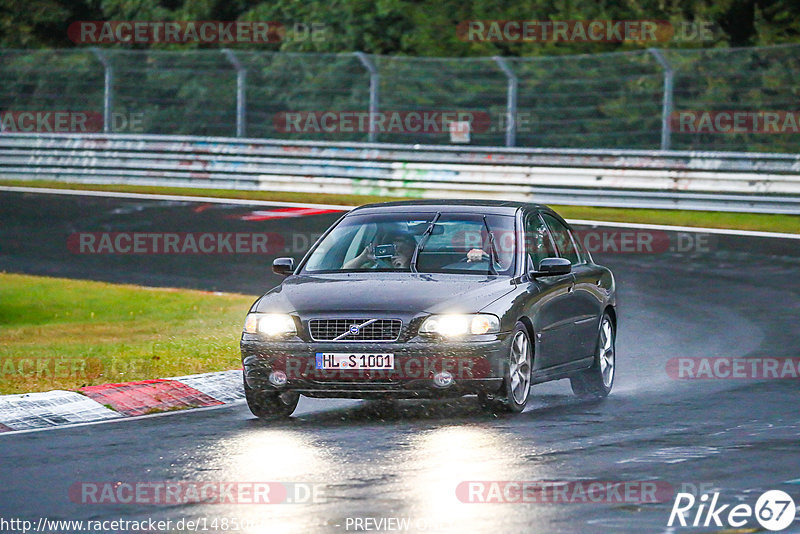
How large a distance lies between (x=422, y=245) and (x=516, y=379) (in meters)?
1.33

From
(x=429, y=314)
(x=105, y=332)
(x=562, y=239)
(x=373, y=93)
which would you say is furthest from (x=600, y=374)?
(x=373, y=93)

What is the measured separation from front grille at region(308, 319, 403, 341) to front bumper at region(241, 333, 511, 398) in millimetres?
65

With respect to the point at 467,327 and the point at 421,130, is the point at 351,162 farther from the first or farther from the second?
the point at 467,327

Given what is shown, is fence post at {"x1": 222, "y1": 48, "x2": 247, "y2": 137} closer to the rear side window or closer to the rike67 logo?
the rear side window

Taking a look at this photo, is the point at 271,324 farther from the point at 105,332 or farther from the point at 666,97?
the point at 666,97

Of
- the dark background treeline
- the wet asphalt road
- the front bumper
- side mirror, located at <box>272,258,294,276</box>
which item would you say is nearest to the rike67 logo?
the wet asphalt road

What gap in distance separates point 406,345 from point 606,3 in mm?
26052

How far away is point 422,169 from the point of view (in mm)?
28984

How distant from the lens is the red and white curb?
10.8 m

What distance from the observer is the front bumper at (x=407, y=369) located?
10500 mm

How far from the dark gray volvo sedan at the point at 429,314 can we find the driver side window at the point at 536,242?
1cm

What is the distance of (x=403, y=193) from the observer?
1136 inches

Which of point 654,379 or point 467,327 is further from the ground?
point 467,327

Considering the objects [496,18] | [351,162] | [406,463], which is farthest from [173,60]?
[406,463]
